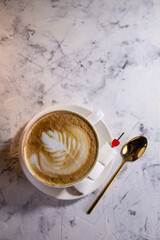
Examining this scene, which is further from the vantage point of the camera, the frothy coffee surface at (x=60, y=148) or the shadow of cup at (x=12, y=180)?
the shadow of cup at (x=12, y=180)

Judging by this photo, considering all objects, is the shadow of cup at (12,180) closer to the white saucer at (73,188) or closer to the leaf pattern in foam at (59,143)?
the white saucer at (73,188)

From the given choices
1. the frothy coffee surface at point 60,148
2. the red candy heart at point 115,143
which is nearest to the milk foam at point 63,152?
the frothy coffee surface at point 60,148

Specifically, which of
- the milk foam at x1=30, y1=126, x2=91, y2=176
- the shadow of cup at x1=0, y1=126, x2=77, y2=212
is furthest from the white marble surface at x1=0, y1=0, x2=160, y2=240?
the milk foam at x1=30, y1=126, x2=91, y2=176

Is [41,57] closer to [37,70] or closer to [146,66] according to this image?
[37,70]

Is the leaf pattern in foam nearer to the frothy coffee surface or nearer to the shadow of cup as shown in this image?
the frothy coffee surface

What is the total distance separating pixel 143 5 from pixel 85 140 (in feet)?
2.66

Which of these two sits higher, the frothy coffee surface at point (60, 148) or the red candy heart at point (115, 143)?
the red candy heart at point (115, 143)

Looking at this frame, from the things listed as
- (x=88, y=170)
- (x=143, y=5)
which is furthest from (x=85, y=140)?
(x=143, y=5)

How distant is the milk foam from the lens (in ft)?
3.04

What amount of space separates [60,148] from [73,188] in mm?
217

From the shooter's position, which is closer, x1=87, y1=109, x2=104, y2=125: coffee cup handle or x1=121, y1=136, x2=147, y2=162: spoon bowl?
x1=87, y1=109, x2=104, y2=125: coffee cup handle

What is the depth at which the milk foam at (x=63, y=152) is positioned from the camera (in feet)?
3.04

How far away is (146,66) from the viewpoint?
1.18 m

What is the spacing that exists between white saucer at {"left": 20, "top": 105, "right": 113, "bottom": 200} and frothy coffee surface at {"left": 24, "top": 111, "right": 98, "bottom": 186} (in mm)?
65
